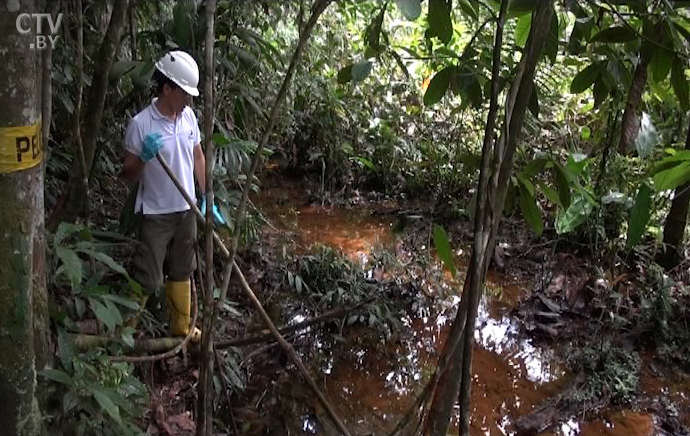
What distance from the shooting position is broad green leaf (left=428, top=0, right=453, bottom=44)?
178 centimetres

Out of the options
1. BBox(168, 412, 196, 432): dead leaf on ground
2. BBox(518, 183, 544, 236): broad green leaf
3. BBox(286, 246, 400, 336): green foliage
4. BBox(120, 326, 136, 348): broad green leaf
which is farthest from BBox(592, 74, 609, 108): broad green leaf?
BBox(168, 412, 196, 432): dead leaf on ground

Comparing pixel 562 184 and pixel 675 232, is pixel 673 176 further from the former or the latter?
pixel 675 232

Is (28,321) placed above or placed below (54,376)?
above

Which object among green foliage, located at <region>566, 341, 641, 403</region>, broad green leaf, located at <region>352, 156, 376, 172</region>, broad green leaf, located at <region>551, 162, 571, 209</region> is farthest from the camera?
broad green leaf, located at <region>352, 156, 376, 172</region>

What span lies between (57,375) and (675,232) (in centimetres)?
372

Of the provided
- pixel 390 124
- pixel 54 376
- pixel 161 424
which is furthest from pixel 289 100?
pixel 54 376

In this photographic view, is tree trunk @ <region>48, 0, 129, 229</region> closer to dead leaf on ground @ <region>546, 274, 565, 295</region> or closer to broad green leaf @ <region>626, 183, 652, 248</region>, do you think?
broad green leaf @ <region>626, 183, 652, 248</region>

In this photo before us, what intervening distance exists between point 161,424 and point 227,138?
147cm

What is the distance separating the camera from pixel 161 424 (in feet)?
8.27

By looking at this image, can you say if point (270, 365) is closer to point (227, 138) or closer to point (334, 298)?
point (334, 298)

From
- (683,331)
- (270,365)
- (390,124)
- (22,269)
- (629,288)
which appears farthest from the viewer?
(390,124)

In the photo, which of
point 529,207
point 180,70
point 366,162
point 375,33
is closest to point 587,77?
point 529,207

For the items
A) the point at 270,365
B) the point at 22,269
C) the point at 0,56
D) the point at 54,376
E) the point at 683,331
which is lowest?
the point at 270,365

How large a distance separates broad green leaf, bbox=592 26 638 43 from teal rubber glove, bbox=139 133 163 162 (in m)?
1.69
